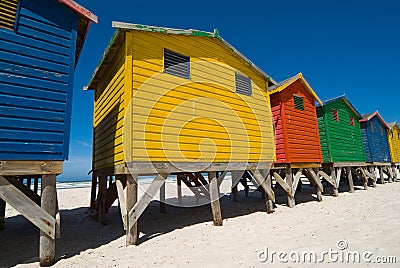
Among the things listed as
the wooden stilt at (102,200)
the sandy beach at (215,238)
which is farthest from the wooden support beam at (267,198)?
the wooden stilt at (102,200)

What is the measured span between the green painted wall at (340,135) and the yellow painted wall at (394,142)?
7.97 m

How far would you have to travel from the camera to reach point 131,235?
6.07 m

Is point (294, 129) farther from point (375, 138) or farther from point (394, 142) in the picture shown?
point (394, 142)

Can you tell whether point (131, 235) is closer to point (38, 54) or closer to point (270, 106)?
point (38, 54)

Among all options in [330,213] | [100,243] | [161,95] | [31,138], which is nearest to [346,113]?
[330,213]

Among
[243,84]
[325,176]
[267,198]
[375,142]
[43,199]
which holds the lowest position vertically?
[267,198]

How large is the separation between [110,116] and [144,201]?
3156mm

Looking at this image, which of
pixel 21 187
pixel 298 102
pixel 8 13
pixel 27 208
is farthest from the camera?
pixel 298 102

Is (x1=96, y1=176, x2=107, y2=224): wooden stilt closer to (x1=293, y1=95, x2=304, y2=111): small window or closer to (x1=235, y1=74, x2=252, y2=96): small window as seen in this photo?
(x1=235, y1=74, x2=252, y2=96): small window

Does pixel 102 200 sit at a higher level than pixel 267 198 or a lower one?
higher

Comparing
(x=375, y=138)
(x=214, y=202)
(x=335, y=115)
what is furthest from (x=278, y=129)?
(x=375, y=138)

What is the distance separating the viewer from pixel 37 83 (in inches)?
207

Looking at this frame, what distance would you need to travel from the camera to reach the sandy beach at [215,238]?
193 inches

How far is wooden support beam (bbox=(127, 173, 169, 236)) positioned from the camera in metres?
6.12
